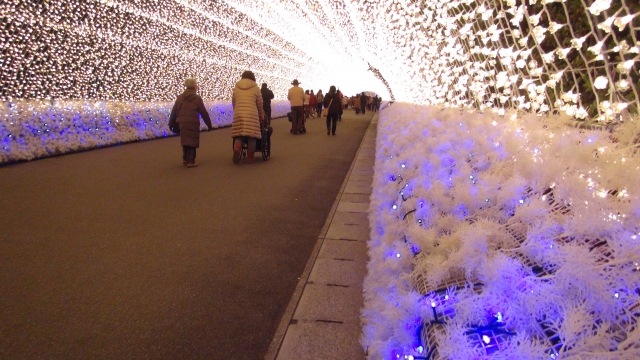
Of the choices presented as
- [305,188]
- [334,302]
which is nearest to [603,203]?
[334,302]

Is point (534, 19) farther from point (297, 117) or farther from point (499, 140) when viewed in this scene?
point (297, 117)

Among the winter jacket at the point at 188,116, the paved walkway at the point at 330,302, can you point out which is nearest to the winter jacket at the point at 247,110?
the winter jacket at the point at 188,116

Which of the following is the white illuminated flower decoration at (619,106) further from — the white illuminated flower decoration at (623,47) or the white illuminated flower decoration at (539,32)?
the white illuminated flower decoration at (539,32)

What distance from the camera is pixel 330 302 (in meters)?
2.75

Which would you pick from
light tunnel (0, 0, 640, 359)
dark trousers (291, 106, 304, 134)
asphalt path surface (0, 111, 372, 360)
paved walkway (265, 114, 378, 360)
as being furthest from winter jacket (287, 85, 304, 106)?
paved walkway (265, 114, 378, 360)

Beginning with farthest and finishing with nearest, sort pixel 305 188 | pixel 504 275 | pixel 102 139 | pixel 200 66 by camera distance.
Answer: pixel 200 66
pixel 102 139
pixel 305 188
pixel 504 275

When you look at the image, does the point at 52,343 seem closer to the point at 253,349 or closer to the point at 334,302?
the point at 253,349

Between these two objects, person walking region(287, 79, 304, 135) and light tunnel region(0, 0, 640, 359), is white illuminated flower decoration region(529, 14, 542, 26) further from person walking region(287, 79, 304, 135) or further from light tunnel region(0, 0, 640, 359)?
person walking region(287, 79, 304, 135)

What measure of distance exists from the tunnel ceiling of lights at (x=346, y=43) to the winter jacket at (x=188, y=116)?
3620mm

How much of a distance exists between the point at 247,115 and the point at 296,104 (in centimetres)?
698

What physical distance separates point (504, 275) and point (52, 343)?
237 cm

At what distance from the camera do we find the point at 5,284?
2898 mm

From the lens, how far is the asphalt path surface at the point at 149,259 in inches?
91.8

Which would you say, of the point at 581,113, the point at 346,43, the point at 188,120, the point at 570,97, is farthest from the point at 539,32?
the point at 346,43
